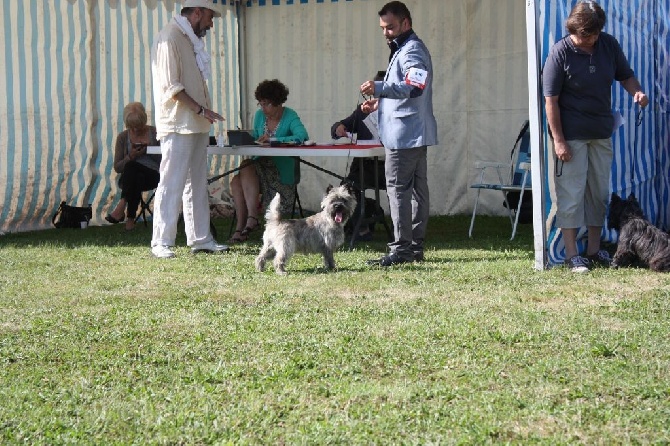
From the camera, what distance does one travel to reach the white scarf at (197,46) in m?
7.53

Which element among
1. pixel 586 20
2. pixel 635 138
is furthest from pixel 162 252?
pixel 635 138

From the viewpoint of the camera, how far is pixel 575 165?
6605 millimetres

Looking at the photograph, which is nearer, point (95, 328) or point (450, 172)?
point (95, 328)

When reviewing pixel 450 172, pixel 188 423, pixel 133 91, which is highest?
pixel 133 91

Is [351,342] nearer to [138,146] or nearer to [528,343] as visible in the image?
[528,343]

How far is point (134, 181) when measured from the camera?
32.8ft

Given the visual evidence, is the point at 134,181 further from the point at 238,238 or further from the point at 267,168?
the point at 238,238

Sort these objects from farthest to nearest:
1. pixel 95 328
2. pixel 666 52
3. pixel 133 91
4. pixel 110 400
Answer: pixel 133 91, pixel 666 52, pixel 95 328, pixel 110 400

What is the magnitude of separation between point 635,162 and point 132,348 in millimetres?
4772

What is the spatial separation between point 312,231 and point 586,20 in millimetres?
2237

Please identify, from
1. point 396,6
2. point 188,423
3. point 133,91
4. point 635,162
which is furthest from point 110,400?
point 133,91

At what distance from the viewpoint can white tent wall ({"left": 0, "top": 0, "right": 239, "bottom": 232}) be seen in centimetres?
974

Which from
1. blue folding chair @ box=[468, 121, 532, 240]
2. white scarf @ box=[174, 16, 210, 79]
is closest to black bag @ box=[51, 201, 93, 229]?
white scarf @ box=[174, 16, 210, 79]

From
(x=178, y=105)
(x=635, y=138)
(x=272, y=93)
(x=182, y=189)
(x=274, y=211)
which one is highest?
(x=272, y=93)
